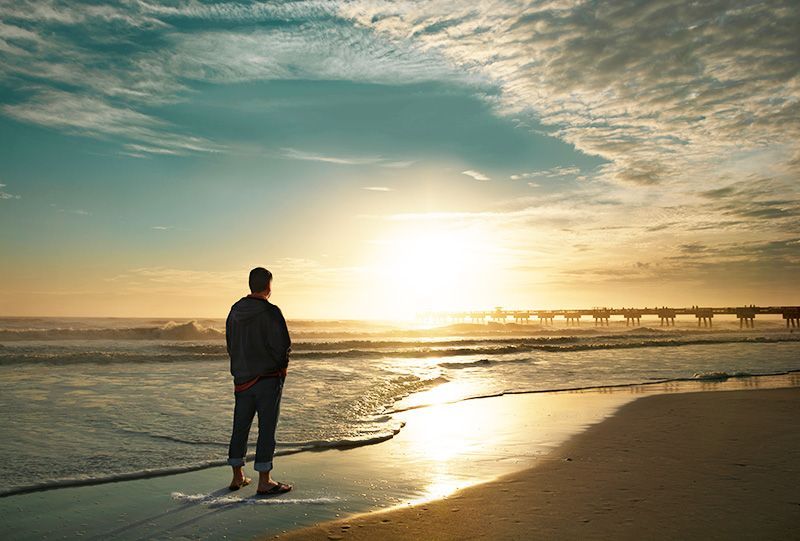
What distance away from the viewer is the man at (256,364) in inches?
221

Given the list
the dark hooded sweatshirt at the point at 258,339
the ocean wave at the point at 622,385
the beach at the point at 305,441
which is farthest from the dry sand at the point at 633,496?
the ocean wave at the point at 622,385

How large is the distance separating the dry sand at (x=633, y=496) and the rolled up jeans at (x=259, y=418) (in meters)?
1.44

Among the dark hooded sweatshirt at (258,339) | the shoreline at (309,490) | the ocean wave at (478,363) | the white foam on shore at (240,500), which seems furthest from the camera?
the ocean wave at (478,363)

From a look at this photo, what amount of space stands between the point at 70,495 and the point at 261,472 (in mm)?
1801

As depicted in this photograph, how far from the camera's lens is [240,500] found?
511 centimetres

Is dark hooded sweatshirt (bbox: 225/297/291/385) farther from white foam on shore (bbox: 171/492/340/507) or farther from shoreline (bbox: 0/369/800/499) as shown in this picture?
shoreline (bbox: 0/369/800/499)

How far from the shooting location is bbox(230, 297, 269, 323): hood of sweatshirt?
18.7ft

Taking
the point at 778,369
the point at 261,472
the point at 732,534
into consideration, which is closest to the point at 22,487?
the point at 261,472

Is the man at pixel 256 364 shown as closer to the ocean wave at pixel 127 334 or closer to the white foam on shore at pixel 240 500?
the white foam on shore at pixel 240 500

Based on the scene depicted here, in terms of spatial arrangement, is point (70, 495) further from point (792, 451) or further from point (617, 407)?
point (617, 407)

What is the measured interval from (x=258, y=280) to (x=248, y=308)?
31cm

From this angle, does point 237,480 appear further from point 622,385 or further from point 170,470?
point 622,385

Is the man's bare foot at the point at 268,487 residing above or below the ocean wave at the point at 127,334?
below

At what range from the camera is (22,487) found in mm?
5523
